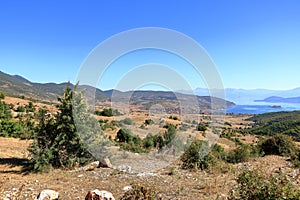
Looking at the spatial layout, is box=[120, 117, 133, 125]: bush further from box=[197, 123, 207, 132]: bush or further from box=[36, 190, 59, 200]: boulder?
box=[36, 190, 59, 200]: boulder

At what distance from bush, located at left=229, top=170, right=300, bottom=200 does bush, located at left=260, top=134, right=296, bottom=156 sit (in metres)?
11.1

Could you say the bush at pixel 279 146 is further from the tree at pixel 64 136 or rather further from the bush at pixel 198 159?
the tree at pixel 64 136

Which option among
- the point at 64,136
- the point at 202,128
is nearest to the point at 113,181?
the point at 64,136

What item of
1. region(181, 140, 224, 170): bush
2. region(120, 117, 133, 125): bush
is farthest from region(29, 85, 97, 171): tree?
region(120, 117, 133, 125): bush

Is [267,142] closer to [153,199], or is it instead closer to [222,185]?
[222,185]

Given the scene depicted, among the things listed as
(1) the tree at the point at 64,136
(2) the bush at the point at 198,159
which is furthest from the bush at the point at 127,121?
(2) the bush at the point at 198,159

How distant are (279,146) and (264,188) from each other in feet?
39.0

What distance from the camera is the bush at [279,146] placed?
14.8m

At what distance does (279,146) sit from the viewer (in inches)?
591

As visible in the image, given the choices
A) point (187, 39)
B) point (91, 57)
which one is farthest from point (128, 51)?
point (187, 39)

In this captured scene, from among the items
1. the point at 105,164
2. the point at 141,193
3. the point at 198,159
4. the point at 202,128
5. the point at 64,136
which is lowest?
the point at 105,164

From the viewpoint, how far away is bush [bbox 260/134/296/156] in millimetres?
14781

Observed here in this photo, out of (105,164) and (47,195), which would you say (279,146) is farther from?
(47,195)

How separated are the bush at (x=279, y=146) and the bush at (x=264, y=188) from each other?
36.3ft
